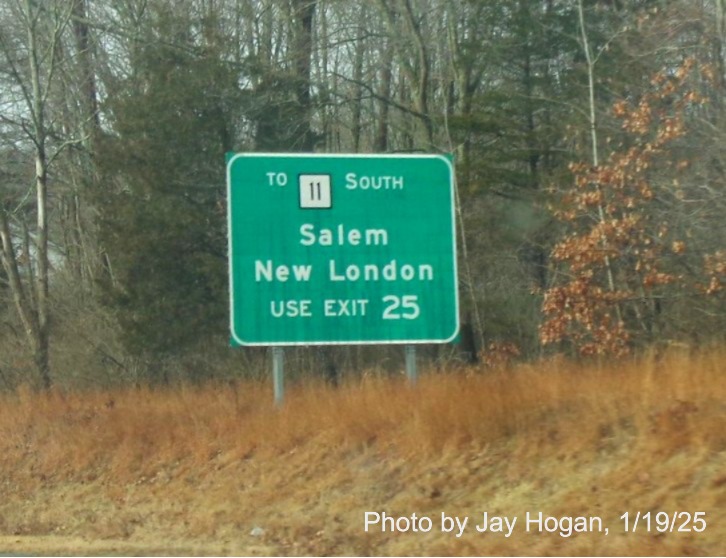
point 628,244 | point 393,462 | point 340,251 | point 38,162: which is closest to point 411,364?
point 340,251

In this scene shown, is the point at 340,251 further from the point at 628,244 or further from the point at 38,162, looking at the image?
the point at 38,162

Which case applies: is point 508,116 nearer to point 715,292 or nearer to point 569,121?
point 569,121

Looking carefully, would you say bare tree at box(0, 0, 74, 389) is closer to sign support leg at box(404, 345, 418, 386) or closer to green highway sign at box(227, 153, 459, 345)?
green highway sign at box(227, 153, 459, 345)

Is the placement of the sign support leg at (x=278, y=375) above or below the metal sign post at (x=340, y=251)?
below

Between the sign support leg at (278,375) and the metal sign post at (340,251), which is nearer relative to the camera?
the metal sign post at (340,251)

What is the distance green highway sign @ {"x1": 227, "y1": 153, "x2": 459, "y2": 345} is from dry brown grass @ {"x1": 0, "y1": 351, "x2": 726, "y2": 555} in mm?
872

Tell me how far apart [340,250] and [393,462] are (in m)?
3.49

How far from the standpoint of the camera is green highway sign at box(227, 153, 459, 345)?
1496 cm

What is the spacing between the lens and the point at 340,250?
1506 cm

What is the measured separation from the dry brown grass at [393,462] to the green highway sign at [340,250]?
0.87 metres

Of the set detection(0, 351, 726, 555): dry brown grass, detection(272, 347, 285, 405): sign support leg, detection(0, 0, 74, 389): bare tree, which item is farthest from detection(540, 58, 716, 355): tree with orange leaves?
detection(0, 0, 74, 389): bare tree

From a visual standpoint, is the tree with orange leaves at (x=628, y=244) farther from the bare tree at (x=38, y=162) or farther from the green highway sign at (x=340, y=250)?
the bare tree at (x=38, y=162)

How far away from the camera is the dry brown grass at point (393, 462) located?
10.2 metres

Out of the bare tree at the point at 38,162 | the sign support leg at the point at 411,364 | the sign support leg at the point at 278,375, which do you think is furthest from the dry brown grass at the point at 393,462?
the bare tree at the point at 38,162
